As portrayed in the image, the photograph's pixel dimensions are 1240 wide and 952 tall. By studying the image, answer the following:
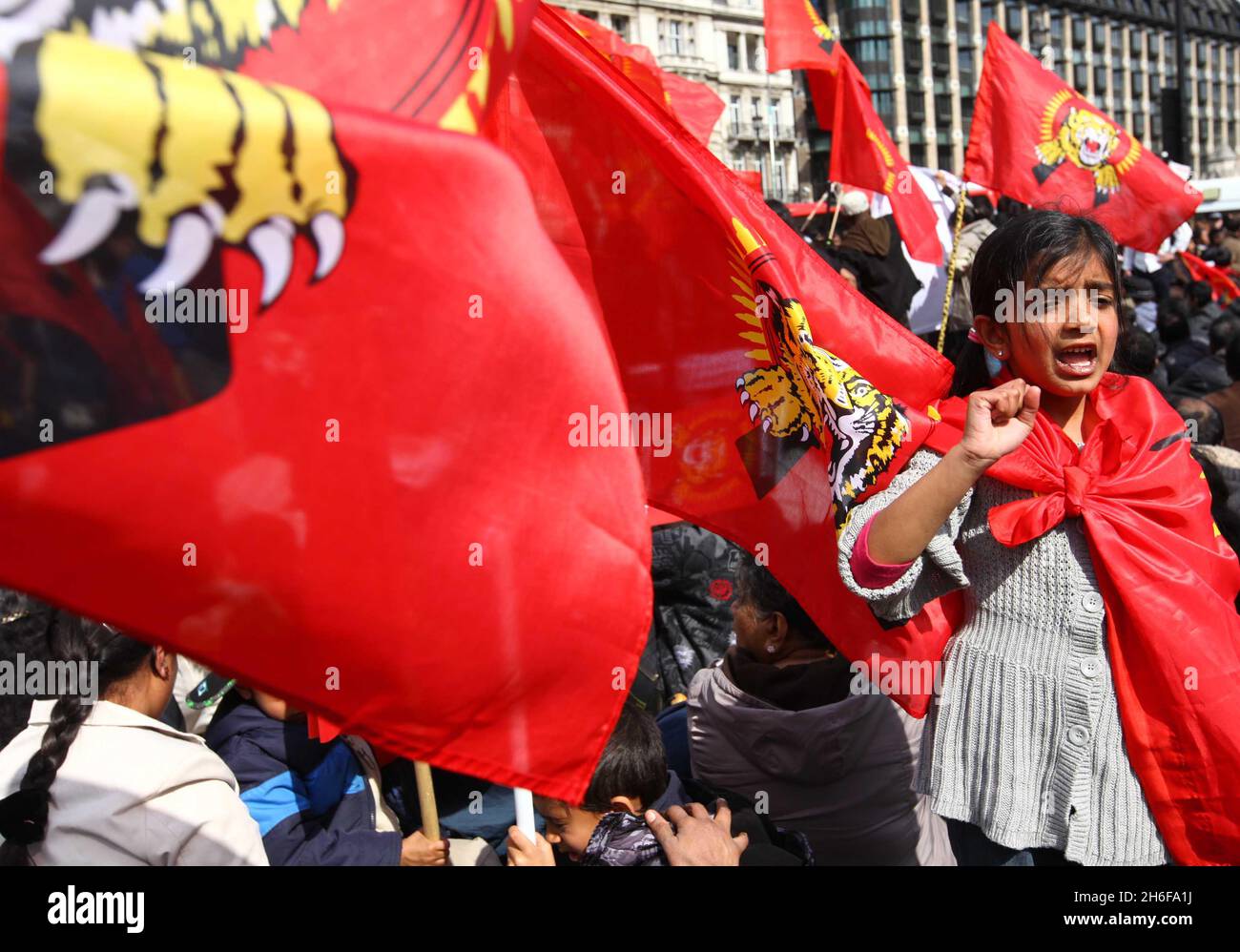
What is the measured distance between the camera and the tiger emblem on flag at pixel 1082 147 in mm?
6199

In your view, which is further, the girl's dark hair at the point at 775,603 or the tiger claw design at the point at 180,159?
the girl's dark hair at the point at 775,603

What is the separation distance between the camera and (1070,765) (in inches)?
83.8

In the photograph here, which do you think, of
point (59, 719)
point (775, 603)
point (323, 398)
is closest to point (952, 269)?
point (775, 603)

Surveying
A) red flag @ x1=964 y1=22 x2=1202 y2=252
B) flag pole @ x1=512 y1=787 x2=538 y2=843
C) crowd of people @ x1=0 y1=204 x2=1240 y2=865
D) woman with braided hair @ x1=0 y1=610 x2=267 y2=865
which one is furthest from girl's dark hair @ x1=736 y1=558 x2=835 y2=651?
red flag @ x1=964 y1=22 x2=1202 y2=252

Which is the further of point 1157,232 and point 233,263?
point 1157,232

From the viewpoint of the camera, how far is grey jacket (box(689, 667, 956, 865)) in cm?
296

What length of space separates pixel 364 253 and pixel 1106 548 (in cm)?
129

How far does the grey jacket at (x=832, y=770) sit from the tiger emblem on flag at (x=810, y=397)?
0.69 m

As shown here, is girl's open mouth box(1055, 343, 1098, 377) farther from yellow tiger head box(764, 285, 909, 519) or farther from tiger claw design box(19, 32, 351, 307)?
tiger claw design box(19, 32, 351, 307)

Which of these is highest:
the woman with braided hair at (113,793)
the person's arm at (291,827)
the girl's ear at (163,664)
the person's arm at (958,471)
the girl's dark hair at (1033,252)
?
the girl's dark hair at (1033,252)

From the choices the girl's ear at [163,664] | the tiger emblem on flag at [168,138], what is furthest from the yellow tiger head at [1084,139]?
the tiger emblem on flag at [168,138]

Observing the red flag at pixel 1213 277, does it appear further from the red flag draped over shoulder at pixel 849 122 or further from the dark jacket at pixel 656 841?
the dark jacket at pixel 656 841
